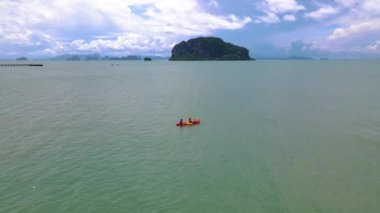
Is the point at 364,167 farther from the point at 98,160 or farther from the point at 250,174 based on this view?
the point at 98,160

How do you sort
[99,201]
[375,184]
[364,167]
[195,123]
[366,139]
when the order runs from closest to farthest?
[99,201], [375,184], [364,167], [366,139], [195,123]

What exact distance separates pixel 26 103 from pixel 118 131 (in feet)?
105

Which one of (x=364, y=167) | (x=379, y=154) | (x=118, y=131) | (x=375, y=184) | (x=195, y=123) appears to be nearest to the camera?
(x=375, y=184)

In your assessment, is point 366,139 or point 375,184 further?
point 366,139

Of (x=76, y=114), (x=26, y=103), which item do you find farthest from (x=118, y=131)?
(x=26, y=103)

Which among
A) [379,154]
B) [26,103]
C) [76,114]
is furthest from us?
[26,103]

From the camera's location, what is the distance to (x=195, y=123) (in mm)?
46688

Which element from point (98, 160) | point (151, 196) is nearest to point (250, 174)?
point (151, 196)

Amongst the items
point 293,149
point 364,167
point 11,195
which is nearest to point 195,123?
point 293,149

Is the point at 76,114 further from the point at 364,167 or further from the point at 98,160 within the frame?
the point at 364,167

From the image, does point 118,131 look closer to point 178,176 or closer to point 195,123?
point 195,123

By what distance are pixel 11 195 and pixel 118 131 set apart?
18.7m

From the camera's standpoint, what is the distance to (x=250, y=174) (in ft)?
92.6

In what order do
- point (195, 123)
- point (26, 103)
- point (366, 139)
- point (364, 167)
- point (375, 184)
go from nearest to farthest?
1. point (375, 184)
2. point (364, 167)
3. point (366, 139)
4. point (195, 123)
5. point (26, 103)
